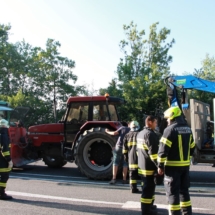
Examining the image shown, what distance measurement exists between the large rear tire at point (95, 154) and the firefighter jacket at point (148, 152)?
3.31 m

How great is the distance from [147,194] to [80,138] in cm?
407

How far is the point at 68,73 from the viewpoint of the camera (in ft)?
123

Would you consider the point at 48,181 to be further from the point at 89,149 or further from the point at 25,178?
the point at 89,149

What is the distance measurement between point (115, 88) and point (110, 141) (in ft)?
82.8

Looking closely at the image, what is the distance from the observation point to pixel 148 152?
579 centimetres

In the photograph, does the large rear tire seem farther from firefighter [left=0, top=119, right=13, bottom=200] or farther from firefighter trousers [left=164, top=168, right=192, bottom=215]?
firefighter trousers [left=164, top=168, right=192, bottom=215]

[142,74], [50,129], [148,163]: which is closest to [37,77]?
[142,74]

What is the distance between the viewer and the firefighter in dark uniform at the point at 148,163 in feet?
18.6

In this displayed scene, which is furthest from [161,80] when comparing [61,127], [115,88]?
[61,127]

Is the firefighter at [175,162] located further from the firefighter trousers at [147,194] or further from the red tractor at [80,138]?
the red tractor at [80,138]

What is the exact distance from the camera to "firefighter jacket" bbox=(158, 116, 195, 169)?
509 cm

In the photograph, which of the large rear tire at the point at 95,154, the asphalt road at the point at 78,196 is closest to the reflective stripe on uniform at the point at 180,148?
the asphalt road at the point at 78,196

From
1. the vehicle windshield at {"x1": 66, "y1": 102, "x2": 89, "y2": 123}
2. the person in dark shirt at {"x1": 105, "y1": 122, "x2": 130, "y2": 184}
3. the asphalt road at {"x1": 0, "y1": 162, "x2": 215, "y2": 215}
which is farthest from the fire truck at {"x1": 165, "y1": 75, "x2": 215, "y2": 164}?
the vehicle windshield at {"x1": 66, "y1": 102, "x2": 89, "y2": 123}

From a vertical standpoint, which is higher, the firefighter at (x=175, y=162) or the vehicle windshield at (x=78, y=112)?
the vehicle windshield at (x=78, y=112)
